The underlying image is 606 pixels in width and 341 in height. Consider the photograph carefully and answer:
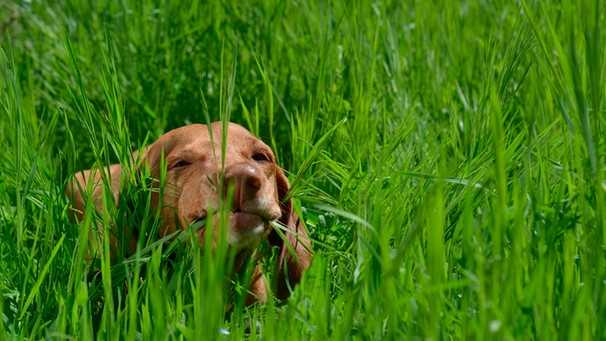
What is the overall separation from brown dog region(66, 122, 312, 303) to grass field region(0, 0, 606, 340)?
86 mm

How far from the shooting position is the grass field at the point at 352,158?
192 centimetres

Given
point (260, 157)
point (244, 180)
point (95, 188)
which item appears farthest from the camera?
point (260, 157)

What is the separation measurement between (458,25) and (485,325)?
2555mm

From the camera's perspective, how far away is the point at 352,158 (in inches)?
119

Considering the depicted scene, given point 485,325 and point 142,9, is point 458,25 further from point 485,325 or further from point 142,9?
point 485,325

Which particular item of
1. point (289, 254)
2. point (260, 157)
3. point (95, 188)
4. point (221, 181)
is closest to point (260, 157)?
point (260, 157)

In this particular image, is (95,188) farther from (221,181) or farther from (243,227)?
(221,181)

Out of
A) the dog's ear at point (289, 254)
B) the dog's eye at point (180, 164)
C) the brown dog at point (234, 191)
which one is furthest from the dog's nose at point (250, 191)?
the dog's eye at point (180, 164)

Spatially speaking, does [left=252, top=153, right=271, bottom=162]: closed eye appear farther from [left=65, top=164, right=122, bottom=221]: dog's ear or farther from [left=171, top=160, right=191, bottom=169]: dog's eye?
[left=65, top=164, right=122, bottom=221]: dog's ear

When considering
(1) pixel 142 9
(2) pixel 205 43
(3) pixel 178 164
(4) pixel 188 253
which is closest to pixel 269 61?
(2) pixel 205 43

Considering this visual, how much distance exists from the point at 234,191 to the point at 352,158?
0.54 metres

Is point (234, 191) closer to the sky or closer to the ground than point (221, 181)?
closer to the ground

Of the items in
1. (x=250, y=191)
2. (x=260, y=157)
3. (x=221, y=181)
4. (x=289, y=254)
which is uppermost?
(x=221, y=181)

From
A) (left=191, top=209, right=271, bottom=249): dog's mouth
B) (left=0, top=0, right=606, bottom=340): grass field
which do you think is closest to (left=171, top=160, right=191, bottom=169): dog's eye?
(left=0, top=0, right=606, bottom=340): grass field
